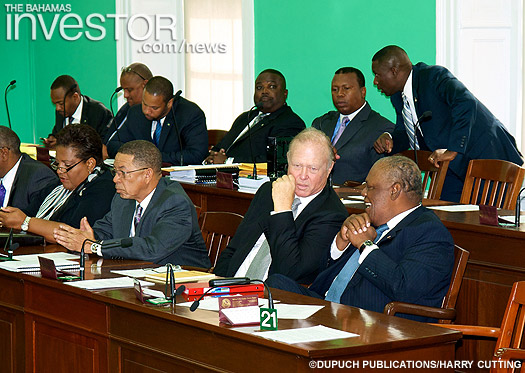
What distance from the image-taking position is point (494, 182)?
16.0 ft

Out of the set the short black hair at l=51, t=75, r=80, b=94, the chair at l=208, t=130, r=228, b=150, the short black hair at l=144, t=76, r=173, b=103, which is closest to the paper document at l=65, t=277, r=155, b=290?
the short black hair at l=144, t=76, r=173, b=103

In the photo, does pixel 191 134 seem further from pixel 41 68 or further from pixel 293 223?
pixel 41 68

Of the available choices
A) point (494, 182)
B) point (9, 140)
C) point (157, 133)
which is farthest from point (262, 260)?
point (157, 133)

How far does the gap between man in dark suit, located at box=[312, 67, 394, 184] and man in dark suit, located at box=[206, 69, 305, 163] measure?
0.44 meters

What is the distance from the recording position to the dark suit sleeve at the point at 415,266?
10.6 ft

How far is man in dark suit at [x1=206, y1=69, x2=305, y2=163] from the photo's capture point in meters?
6.96

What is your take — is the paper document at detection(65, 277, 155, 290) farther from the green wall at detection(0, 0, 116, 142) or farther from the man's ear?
the green wall at detection(0, 0, 116, 142)

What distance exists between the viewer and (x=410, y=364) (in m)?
2.46

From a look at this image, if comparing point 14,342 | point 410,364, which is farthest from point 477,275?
point 14,342

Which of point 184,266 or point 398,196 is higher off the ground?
point 398,196

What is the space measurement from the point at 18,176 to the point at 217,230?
1.79 meters

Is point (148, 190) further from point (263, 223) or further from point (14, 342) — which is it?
point (14, 342)

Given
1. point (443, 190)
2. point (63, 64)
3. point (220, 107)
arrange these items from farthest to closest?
point (63, 64), point (220, 107), point (443, 190)

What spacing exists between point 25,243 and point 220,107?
456cm
